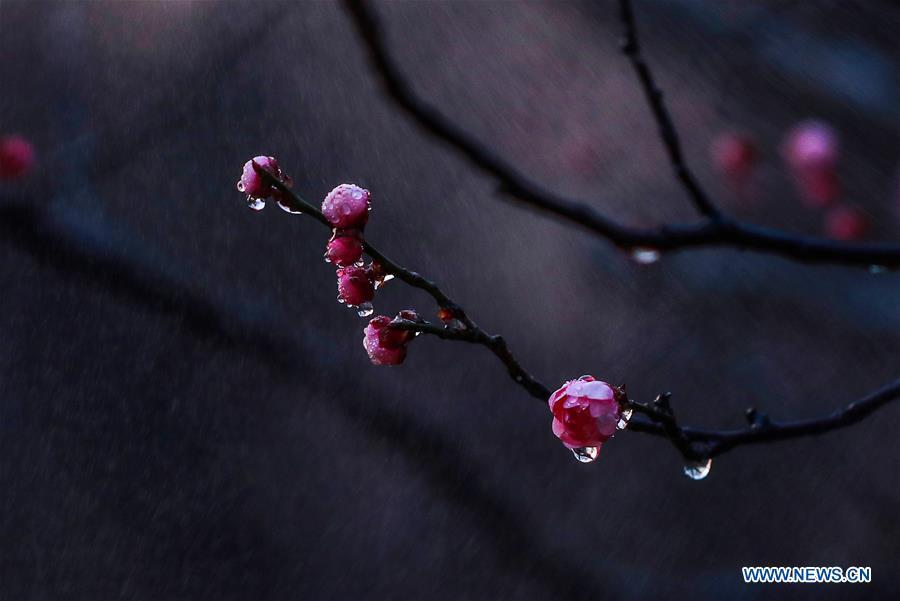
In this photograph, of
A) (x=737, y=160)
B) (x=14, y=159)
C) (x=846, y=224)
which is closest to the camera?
(x=14, y=159)

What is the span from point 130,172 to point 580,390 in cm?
207

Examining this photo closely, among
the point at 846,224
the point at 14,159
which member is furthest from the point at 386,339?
the point at 846,224

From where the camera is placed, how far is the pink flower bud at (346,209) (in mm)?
500

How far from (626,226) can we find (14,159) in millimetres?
1306

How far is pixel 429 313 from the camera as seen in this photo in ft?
7.58

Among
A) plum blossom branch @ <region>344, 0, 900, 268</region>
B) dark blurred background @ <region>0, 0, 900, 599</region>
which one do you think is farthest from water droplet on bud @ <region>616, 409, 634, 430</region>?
dark blurred background @ <region>0, 0, 900, 599</region>

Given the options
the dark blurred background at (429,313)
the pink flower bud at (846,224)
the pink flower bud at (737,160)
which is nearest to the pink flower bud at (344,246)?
the dark blurred background at (429,313)

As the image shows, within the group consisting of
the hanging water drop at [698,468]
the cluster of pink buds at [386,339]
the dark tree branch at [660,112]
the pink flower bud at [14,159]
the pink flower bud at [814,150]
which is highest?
the pink flower bud at [814,150]

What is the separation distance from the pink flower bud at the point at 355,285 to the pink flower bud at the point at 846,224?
1.29 meters

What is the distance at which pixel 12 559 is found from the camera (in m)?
1.58

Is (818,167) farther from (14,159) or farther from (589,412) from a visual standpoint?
(14,159)

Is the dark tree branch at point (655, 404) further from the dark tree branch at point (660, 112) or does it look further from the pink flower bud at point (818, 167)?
the pink flower bud at point (818, 167)

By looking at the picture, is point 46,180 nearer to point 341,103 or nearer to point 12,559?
point 12,559

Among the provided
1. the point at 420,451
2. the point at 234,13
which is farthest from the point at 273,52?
the point at 420,451
